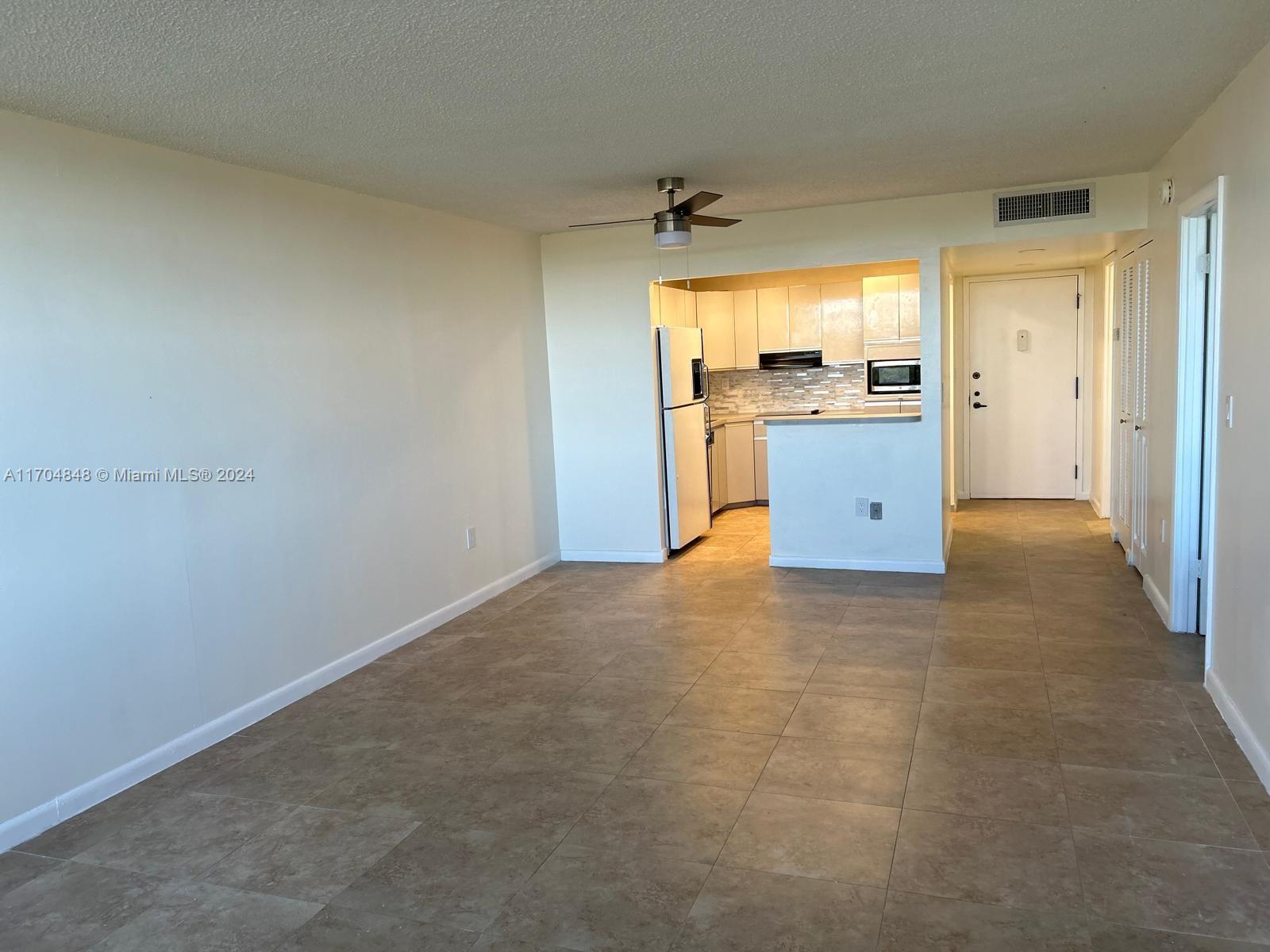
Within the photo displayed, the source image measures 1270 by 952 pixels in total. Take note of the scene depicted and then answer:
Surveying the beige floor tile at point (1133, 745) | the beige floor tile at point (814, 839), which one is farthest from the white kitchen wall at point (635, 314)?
the beige floor tile at point (814, 839)

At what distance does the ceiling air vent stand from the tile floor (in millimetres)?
2281

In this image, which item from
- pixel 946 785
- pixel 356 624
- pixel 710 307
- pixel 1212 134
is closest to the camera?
pixel 946 785

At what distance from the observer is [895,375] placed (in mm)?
7527

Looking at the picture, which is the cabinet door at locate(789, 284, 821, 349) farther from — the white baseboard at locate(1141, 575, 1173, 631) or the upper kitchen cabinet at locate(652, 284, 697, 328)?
the white baseboard at locate(1141, 575, 1173, 631)

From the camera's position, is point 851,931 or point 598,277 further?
point 598,277

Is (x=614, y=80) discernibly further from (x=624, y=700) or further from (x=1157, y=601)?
(x=1157, y=601)

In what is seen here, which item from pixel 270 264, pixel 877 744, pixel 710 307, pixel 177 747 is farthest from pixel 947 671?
pixel 710 307

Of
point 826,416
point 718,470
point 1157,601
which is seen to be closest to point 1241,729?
point 1157,601

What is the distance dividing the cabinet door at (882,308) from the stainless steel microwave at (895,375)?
0.75 feet

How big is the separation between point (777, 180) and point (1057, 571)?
299 cm

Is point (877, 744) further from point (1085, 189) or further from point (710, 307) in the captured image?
point (710, 307)

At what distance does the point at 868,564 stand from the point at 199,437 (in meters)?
4.10

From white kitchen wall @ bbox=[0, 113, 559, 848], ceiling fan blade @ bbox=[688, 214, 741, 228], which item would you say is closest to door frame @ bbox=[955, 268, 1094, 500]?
ceiling fan blade @ bbox=[688, 214, 741, 228]

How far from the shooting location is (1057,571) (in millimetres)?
5605
